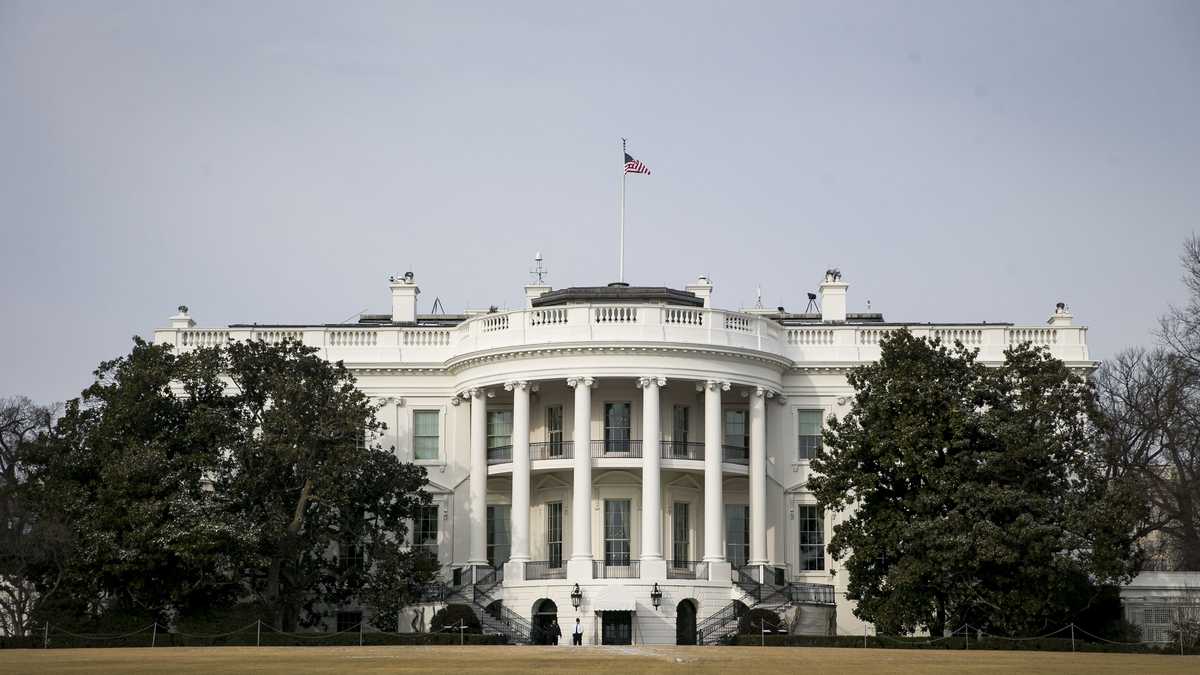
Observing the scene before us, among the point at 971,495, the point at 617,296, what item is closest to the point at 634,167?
the point at 617,296

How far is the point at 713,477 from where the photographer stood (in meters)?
57.2

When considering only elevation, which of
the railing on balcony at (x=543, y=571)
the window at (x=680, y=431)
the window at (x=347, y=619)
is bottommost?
the window at (x=347, y=619)

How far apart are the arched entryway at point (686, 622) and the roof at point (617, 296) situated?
10.7 metres

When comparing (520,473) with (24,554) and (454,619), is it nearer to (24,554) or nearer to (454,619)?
(454,619)

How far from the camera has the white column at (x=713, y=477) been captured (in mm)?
56688

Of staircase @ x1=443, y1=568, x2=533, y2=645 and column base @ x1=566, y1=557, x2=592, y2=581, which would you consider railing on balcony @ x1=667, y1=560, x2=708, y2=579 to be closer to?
column base @ x1=566, y1=557, x2=592, y2=581

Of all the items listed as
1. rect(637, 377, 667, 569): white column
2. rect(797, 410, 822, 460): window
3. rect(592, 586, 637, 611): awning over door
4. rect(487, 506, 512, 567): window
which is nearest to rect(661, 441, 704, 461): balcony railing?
rect(637, 377, 667, 569): white column

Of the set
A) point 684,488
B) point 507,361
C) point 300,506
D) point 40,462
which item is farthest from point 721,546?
point 40,462

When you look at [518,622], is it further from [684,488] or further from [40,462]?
[40,462]

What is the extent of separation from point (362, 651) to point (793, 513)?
22.2 m

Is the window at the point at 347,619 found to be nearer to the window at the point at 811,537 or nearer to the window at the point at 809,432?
the window at the point at 811,537

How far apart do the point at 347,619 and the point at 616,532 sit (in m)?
9.30

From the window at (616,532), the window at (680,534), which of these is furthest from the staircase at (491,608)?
the window at (680,534)

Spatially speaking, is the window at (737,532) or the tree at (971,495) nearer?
the tree at (971,495)
